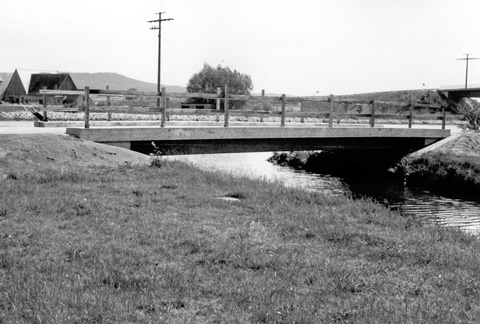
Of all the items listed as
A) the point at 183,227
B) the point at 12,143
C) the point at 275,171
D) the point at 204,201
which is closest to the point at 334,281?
the point at 183,227

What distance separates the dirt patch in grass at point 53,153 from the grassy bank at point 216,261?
2.35 m

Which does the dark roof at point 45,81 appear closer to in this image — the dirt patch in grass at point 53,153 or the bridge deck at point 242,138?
the bridge deck at point 242,138

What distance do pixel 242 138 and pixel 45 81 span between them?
8861 centimetres

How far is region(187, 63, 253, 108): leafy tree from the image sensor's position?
281ft

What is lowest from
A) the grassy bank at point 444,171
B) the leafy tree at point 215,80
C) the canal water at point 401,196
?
the canal water at point 401,196

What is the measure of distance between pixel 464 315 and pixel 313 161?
2735 cm

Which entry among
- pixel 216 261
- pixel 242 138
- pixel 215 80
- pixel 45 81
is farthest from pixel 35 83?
pixel 216 261

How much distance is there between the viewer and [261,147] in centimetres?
2136

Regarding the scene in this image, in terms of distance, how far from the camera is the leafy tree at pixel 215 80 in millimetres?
85500

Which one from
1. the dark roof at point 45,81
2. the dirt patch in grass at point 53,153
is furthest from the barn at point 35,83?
the dirt patch in grass at point 53,153

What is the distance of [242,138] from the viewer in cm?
2022

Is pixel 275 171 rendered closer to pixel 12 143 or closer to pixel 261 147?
pixel 261 147

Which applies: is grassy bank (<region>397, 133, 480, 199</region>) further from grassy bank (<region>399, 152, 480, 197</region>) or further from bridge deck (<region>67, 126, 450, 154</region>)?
bridge deck (<region>67, 126, 450, 154</region>)

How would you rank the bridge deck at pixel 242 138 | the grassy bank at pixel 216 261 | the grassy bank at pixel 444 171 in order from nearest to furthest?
the grassy bank at pixel 216 261 → the bridge deck at pixel 242 138 → the grassy bank at pixel 444 171
